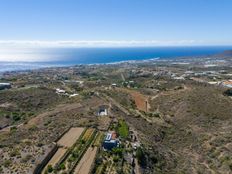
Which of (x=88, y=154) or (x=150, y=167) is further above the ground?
(x=88, y=154)

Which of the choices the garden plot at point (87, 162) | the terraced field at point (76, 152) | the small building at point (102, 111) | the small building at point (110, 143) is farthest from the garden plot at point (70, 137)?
the small building at point (102, 111)

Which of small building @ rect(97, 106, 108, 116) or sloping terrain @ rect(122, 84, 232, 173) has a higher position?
small building @ rect(97, 106, 108, 116)

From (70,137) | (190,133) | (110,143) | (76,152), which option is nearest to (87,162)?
(76,152)

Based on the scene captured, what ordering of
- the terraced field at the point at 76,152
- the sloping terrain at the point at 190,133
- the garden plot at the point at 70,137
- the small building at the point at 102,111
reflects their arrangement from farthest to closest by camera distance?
the small building at the point at 102,111
the sloping terrain at the point at 190,133
the garden plot at the point at 70,137
the terraced field at the point at 76,152

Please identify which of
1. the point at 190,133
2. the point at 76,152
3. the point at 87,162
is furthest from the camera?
the point at 190,133

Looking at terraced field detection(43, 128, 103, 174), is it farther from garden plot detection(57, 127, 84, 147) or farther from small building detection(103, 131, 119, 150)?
small building detection(103, 131, 119, 150)

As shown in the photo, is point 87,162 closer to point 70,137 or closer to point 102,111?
point 70,137

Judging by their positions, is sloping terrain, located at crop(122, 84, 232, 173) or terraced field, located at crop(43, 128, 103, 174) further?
sloping terrain, located at crop(122, 84, 232, 173)

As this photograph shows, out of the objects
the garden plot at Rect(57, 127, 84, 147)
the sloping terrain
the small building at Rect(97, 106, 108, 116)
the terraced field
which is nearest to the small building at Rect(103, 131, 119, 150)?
the terraced field

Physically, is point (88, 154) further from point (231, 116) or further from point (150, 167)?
point (231, 116)

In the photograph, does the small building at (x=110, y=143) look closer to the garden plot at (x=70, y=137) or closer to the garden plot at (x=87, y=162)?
the garden plot at (x=87, y=162)

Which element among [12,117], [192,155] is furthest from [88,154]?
[12,117]
